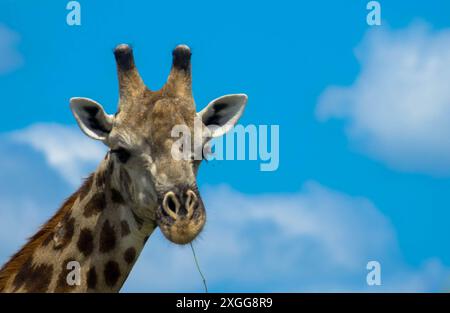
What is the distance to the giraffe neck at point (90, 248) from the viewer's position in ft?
59.6

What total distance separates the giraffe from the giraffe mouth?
0.24 feet

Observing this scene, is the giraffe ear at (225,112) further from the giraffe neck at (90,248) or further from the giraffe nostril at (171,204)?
the giraffe nostril at (171,204)

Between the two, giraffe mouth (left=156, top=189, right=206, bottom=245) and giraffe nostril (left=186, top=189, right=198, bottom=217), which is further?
giraffe nostril (left=186, top=189, right=198, bottom=217)

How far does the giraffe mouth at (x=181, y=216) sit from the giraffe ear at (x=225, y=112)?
2.46 meters

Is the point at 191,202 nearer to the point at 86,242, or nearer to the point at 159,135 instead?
the point at 159,135

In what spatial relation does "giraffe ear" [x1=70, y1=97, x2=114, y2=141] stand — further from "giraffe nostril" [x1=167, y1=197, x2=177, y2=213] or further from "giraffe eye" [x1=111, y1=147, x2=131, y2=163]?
"giraffe nostril" [x1=167, y1=197, x2=177, y2=213]

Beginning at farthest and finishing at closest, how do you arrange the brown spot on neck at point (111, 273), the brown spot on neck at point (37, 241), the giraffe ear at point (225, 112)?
the giraffe ear at point (225, 112) → the brown spot on neck at point (37, 241) → the brown spot on neck at point (111, 273)

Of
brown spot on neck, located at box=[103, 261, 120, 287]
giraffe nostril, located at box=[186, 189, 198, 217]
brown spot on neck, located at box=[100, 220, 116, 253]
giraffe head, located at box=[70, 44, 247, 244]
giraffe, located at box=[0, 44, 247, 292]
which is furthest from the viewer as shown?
brown spot on neck, located at box=[100, 220, 116, 253]

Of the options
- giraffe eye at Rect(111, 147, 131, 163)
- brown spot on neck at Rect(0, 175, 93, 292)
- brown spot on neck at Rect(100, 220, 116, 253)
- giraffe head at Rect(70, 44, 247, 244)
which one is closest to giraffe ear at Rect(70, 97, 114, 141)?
giraffe head at Rect(70, 44, 247, 244)

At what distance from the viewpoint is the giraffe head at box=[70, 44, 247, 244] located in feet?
56.2

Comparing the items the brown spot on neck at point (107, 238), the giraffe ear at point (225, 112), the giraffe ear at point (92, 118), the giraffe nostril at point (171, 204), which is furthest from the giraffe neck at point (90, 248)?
the giraffe ear at point (225, 112)

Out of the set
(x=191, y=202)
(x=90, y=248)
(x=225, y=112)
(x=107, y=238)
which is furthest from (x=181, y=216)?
(x=225, y=112)
